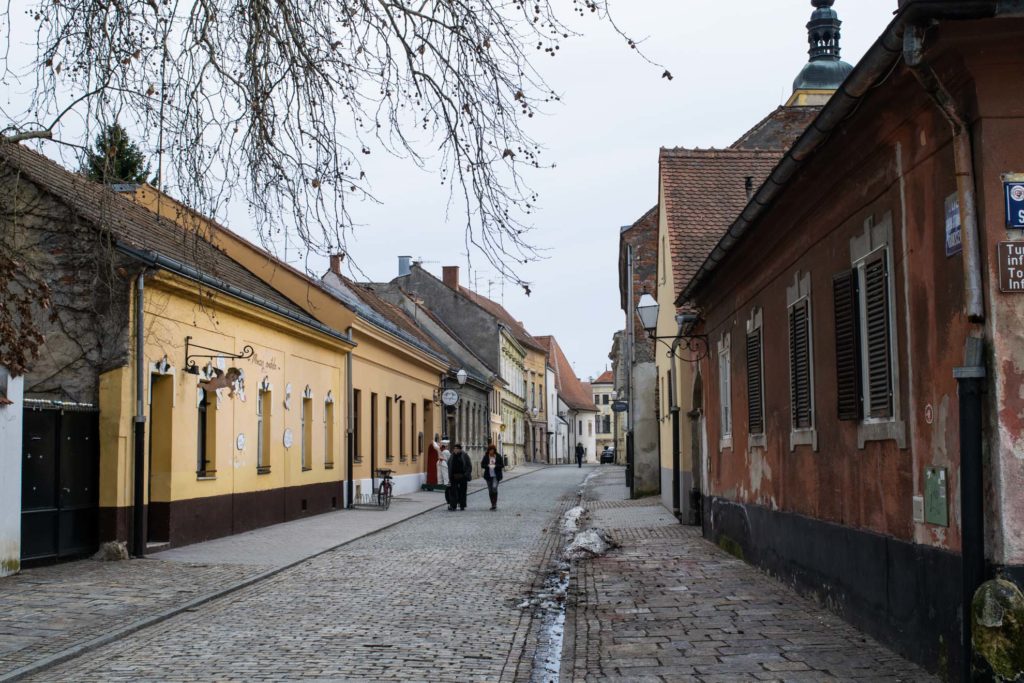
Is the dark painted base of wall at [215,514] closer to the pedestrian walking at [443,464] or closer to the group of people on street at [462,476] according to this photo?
the group of people on street at [462,476]

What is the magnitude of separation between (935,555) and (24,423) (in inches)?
440

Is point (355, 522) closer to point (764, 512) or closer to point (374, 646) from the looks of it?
point (764, 512)

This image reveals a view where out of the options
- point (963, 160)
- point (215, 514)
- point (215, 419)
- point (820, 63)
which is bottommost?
point (215, 514)

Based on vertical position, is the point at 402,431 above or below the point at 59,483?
above

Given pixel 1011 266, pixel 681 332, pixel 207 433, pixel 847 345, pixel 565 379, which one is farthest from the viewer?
pixel 565 379

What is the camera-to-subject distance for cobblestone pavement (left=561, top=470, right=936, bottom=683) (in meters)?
8.04

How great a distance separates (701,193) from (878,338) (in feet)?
49.8

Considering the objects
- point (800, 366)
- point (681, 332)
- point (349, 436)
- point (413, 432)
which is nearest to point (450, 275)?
point (413, 432)

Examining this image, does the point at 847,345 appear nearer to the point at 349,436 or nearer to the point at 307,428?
the point at 307,428

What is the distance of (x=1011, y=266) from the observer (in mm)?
6637

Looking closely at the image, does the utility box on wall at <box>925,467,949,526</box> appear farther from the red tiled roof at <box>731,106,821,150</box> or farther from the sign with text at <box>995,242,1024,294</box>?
the red tiled roof at <box>731,106,821,150</box>

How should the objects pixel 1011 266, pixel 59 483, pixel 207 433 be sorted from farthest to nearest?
1. pixel 207 433
2. pixel 59 483
3. pixel 1011 266

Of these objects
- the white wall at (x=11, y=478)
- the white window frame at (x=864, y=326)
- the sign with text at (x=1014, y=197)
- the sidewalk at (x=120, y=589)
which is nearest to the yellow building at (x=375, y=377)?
the sidewalk at (x=120, y=589)

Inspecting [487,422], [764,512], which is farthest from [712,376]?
[487,422]
